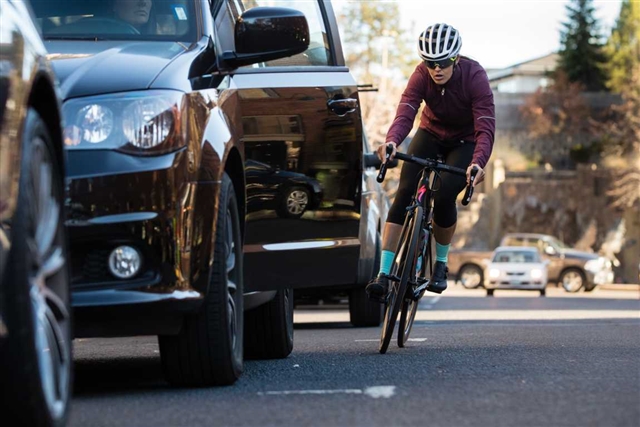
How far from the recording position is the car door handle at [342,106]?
25.0ft

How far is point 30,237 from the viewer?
13.3 feet

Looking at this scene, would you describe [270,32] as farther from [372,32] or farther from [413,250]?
[372,32]

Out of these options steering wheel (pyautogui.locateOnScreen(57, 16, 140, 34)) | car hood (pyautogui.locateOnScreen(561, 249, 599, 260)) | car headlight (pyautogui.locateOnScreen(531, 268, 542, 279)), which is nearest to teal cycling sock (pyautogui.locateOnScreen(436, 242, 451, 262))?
steering wheel (pyautogui.locateOnScreen(57, 16, 140, 34))

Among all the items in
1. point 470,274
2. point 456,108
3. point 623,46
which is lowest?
point 470,274

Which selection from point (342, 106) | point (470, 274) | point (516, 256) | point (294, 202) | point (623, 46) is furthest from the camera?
point (623, 46)

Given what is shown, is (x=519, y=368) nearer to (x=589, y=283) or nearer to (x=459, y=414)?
(x=459, y=414)

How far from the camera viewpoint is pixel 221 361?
19.7ft

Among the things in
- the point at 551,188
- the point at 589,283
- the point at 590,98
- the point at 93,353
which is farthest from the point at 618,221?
the point at 93,353

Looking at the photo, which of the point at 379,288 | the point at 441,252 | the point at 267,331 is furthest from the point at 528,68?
the point at 267,331

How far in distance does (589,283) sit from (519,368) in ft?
126

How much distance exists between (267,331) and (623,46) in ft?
306

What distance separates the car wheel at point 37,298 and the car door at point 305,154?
258 cm

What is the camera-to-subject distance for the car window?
26.1ft

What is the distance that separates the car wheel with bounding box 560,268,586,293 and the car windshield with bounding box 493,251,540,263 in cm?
274
